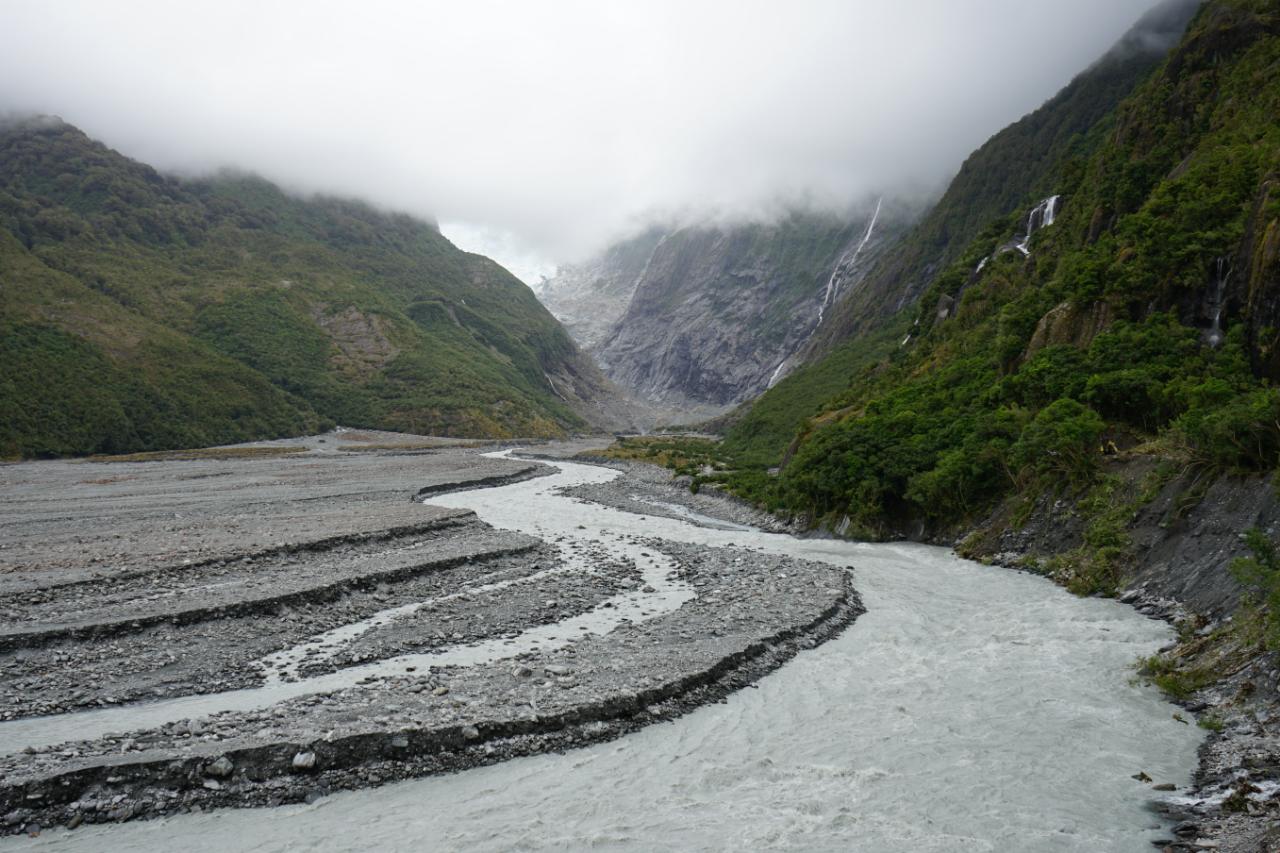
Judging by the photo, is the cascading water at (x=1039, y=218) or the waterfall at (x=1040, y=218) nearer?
the waterfall at (x=1040, y=218)

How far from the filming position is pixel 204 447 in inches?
5625

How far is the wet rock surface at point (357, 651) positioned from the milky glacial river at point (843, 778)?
0.80m

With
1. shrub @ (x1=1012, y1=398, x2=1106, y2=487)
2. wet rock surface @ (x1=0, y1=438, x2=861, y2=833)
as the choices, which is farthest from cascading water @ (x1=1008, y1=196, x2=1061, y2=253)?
wet rock surface @ (x1=0, y1=438, x2=861, y2=833)

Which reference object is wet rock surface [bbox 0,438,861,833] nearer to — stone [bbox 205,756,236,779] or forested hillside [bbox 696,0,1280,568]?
stone [bbox 205,756,236,779]

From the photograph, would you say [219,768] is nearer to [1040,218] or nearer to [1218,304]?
[1218,304]

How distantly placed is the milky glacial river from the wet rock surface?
0.80 metres

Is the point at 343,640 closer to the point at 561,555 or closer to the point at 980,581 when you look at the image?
the point at 561,555

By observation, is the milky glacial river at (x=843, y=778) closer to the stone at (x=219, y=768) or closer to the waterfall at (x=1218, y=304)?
the stone at (x=219, y=768)

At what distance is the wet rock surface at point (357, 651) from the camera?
44.2 ft

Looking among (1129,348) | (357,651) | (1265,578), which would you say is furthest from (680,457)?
(1265,578)

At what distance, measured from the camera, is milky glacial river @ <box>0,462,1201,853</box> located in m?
11.8

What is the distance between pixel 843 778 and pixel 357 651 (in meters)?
14.0

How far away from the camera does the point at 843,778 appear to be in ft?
45.1

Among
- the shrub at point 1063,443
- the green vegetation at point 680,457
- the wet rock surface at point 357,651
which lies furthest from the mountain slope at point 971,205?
the wet rock surface at point 357,651
